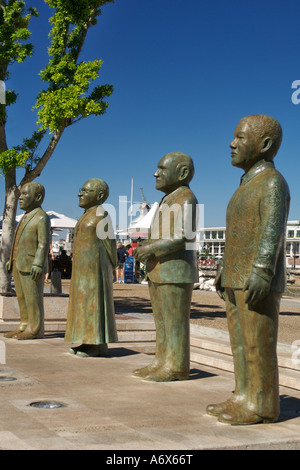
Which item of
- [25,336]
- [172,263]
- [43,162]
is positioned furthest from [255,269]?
[43,162]

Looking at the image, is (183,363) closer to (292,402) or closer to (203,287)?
(292,402)

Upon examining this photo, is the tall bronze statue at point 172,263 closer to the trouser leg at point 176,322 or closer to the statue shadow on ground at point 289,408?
the trouser leg at point 176,322

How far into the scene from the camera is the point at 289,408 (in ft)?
16.8

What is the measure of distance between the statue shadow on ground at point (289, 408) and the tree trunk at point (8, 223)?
344 inches

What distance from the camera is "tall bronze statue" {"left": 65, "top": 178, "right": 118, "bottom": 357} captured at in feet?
23.5

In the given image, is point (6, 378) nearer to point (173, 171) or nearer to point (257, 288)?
point (173, 171)

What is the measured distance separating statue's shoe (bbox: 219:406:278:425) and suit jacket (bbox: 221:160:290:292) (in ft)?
2.83

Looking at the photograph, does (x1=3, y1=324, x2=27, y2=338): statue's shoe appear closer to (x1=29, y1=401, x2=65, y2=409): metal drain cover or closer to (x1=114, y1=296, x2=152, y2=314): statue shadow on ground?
(x1=29, y1=401, x2=65, y2=409): metal drain cover

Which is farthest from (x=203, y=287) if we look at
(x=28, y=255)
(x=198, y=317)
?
(x=28, y=255)

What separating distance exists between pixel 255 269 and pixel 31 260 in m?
4.71

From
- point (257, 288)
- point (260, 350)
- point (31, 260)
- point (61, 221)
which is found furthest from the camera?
point (61, 221)

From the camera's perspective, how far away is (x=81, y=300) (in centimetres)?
720

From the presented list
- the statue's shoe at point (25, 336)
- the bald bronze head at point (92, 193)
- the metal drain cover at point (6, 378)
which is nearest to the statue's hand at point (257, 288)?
the metal drain cover at point (6, 378)

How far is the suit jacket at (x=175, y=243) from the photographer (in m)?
5.77
